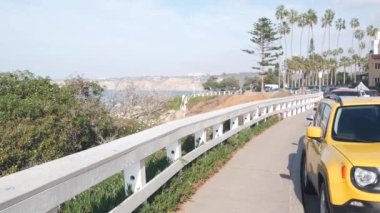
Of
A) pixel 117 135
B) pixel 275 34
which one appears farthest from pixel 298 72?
pixel 117 135

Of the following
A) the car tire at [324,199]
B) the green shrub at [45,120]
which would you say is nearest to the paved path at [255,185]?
the car tire at [324,199]

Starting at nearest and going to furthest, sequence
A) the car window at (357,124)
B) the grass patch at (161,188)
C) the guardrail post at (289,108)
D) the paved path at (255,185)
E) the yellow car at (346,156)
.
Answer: the yellow car at (346,156)
the grass patch at (161,188)
the car window at (357,124)
the paved path at (255,185)
the guardrail post at (289,108)

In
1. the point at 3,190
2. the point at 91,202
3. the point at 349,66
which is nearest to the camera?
the point at 3,190

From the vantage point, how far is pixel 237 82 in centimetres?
13700

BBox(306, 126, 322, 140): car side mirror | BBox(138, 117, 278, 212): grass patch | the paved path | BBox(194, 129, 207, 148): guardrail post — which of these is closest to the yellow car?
BBox(306, 126, 322, 140): car side mirror

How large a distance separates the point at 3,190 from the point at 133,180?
2.59 m

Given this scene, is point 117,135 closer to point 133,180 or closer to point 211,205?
point 211,205

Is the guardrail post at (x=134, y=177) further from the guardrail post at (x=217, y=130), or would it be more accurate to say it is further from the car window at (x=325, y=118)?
the guardrail post at (x=217, y=130)

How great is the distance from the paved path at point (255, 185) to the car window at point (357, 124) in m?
1.24

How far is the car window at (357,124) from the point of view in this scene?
6203 mm

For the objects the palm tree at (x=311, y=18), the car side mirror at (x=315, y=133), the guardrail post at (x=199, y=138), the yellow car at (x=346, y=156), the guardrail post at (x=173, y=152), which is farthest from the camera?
the palm tree at (x=311, y=18)

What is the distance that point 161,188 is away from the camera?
686 centimetres

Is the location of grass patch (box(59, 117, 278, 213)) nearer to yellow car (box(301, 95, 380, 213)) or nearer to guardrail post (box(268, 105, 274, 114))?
yellow car (box(301, 95, 380, 213))

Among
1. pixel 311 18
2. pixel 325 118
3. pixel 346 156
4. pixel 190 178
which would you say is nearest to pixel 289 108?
pixel 190 178
